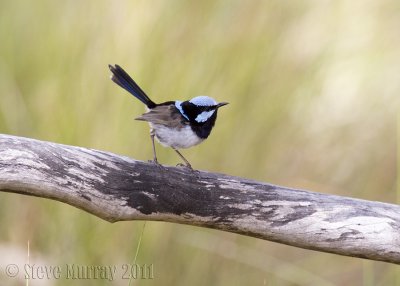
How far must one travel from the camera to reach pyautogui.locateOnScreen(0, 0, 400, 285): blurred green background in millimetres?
3826

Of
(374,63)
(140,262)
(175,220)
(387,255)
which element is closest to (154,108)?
(140,262)

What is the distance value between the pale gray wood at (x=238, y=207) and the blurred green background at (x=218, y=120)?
99 cm

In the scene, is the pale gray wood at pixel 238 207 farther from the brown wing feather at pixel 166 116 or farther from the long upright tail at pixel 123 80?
the long upright tail at pixel 123 80

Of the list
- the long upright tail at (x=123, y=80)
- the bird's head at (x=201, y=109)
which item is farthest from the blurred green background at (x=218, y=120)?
the bird's head at (x=201, y=109)

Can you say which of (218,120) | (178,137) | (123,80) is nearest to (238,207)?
(178,137)

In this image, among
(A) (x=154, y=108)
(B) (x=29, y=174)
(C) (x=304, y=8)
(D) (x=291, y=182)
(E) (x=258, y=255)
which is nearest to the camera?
(B) (x=29, y=174)

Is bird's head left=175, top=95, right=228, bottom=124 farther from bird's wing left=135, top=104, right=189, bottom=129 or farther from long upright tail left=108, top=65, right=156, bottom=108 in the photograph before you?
long upright tail left=108, top=65, right=156, bottom=108

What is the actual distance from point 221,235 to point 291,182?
1.69 feet

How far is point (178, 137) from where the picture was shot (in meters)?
3.47

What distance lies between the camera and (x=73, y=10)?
4.24 metres

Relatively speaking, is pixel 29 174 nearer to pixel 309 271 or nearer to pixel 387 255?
pixel 387 255

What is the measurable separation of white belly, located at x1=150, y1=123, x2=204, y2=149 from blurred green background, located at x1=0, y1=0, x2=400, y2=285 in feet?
1.57

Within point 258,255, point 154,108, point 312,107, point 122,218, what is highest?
point 312,107

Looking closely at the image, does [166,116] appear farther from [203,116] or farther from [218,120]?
[218,120]
